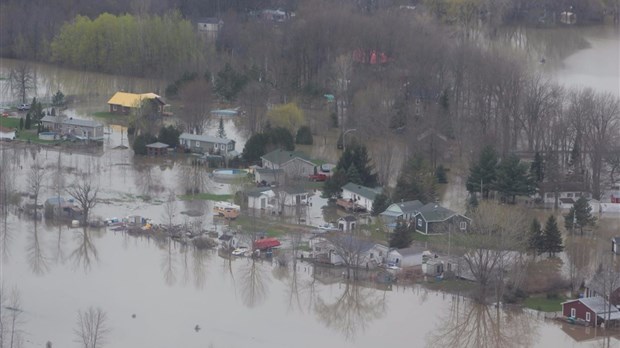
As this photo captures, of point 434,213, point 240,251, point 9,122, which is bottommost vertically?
point 240,251

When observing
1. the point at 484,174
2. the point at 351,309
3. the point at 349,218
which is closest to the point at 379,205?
the point at 349,218

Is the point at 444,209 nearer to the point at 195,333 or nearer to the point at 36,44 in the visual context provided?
the point at 195,333

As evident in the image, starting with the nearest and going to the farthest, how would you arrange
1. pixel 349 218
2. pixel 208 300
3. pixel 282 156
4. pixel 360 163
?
pixel 208 300
pixel 349 218
pixel 360 163
pixel 282 156

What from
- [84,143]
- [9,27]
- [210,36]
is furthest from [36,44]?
[84,143]

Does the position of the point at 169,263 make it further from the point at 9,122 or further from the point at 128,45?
the point at 128,45

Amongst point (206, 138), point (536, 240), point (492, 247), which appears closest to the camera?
point (492, 247)

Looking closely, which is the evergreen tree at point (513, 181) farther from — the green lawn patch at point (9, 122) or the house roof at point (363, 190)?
the green lawn patch at point (9, 122)

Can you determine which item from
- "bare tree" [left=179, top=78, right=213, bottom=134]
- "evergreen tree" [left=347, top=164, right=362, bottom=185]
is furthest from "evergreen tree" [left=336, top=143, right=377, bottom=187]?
"bare tree" [left=179, top=78, right=213, bottom=134]

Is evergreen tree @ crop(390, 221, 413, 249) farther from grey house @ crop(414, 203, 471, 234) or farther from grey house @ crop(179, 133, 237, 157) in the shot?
grey house @ crop(179, 133, 237, 157)
